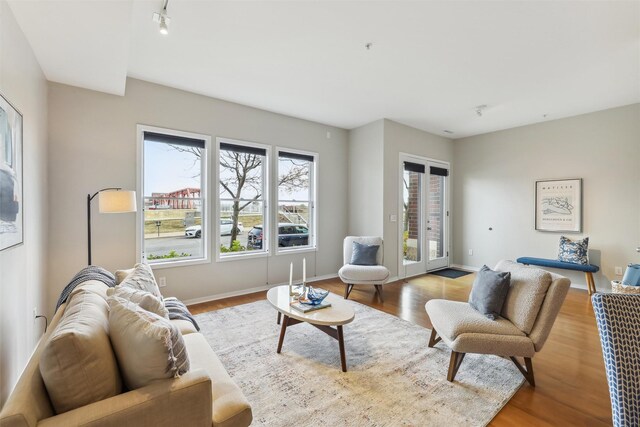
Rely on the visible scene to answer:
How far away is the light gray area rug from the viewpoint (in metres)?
1.84

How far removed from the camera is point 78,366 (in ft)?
3.53

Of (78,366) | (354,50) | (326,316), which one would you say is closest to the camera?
(78,366)

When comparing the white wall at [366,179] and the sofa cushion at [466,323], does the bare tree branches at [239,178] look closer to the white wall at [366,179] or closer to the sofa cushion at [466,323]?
the white wall at [366,179]

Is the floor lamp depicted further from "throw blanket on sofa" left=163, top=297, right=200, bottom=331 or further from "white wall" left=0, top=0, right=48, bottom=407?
"throw blanket on sofa" left=163, top=297, right=200, bottom=331

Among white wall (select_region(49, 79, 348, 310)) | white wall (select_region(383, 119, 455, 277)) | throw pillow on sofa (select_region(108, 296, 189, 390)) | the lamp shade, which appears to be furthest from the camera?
white wall (select_region(383, 119, 455, 277))

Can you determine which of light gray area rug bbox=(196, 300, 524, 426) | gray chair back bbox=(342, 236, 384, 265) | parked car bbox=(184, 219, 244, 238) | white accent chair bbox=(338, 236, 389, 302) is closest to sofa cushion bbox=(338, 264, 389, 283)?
white accent chair bbox=(338, 236, 389, 302)

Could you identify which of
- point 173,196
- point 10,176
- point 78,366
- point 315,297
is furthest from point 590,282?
point 10,176

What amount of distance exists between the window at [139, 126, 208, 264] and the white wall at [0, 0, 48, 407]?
946mm

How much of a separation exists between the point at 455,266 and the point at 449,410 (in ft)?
16.2

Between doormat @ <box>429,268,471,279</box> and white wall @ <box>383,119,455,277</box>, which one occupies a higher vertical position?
white wall @ <box>383,119,455,277</box>

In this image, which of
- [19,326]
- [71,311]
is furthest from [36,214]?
[71,311]

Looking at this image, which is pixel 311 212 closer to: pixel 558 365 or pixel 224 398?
pixel 558 365

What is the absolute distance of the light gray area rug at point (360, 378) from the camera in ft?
6.05

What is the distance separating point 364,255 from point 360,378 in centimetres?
223
